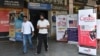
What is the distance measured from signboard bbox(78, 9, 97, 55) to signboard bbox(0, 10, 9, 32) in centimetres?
762

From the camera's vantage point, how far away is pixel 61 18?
1816 cm

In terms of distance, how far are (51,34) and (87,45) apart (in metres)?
8.97

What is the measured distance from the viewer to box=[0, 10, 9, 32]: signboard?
19.0 meters

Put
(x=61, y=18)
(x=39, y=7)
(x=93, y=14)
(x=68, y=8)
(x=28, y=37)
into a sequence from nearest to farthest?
(x=93, y=14) → (x=28, y=37) → (x=61, y=18) → (x=39, y=7) → (x=68, y=8)

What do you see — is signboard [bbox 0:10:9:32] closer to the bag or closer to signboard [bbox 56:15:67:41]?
the bag

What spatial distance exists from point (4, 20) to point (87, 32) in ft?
27.0

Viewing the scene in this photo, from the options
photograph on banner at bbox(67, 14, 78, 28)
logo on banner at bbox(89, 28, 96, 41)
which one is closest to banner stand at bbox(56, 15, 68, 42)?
photograph on banner at bbox(67, 14, 78, 28)

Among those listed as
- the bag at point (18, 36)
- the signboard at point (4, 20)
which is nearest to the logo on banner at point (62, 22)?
the bag at point (18, 36)

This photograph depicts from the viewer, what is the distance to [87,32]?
41.7ft

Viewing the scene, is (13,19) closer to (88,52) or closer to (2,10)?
(2,10)

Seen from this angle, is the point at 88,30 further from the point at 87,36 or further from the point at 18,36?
the point at 18,36

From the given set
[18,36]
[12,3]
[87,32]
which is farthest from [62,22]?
[87,32]

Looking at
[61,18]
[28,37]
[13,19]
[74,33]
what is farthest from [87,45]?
[13,19]

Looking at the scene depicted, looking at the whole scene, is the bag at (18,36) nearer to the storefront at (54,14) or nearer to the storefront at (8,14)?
the storefront at (8,14)
